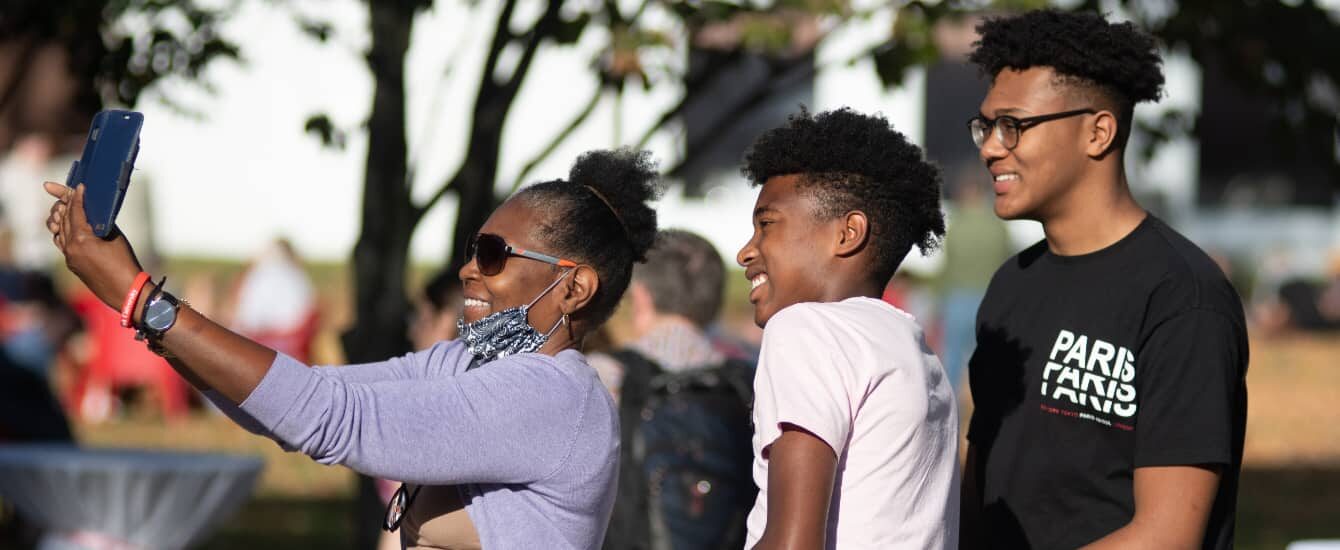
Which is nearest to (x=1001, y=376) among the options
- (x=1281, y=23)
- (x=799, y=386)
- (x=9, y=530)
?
(x=799, y=386)

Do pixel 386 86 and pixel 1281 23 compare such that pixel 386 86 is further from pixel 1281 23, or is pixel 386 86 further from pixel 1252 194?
pixel 1252 194

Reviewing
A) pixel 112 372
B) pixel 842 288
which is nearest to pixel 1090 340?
pixel 842 288

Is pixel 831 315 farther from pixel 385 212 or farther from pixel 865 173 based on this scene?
pixel 385 212

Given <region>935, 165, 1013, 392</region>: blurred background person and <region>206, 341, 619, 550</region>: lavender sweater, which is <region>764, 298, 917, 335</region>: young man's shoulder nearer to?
<region>206, 341, 619, 550</region>: lavender sweater

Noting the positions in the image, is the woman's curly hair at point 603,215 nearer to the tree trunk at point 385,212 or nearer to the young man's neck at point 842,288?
the young man's neck at point 842,288

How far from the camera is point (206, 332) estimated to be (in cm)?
232

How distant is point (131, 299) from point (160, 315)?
0.14ft

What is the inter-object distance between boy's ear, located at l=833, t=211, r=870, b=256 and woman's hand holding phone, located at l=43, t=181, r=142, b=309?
1.14m

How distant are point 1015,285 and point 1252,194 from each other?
31.2 metres

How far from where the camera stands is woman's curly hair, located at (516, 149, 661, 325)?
116 inches

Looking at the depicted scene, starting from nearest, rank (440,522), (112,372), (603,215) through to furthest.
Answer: (440,522) → (603,215) → (112,372)

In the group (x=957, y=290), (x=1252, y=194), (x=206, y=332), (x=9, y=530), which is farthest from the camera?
(x=1252, y=194)

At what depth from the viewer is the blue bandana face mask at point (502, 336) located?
284 centimetres

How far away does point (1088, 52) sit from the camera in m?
3.14
